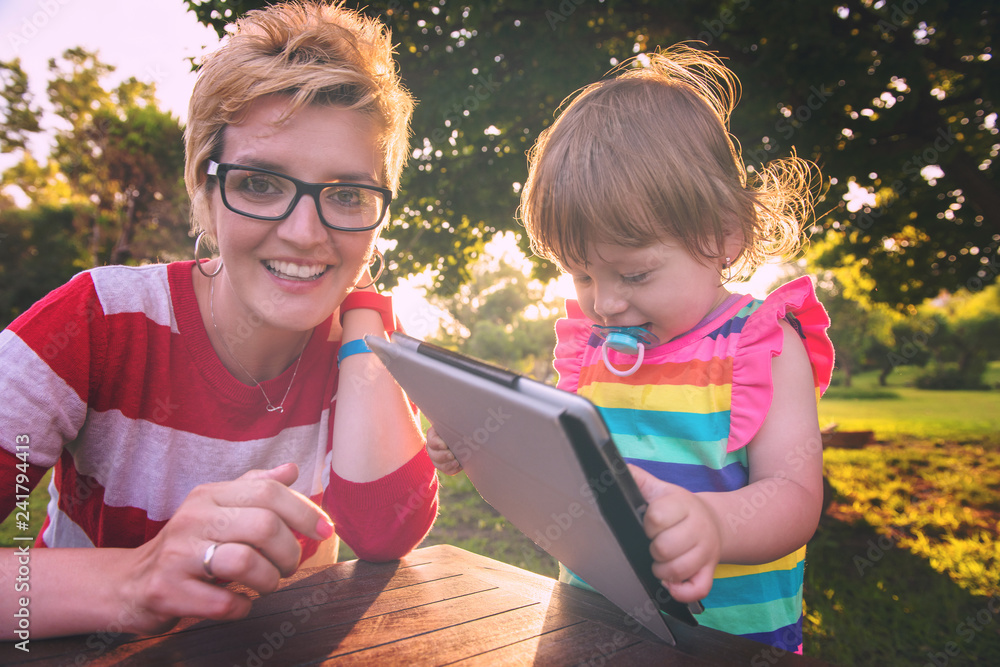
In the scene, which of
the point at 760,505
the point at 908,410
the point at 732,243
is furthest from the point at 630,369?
the point at 908,410

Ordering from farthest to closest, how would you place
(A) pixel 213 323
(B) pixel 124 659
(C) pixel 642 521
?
1. (A) pixel 213 323
2. (B) pixel 124 659
3. (C) pixel 642 521

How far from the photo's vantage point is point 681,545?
32.9 inches

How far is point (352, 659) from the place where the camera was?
92 cm

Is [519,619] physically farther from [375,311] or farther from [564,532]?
[375,311]

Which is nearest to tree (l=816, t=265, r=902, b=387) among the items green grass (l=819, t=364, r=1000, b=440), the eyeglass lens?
green grass (l=819, t=364, r=1000, b=440)

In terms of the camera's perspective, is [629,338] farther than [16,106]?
No

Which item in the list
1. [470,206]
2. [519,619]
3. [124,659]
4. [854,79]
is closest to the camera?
[124,659]

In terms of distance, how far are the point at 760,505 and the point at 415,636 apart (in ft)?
2.31

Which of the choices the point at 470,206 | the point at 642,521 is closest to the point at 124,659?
the point at 642,521

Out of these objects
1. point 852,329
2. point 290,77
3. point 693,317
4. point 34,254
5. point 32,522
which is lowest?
point 852,329

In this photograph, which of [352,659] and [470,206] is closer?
[352,659]

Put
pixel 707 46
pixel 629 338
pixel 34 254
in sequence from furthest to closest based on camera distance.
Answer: pixel 34 254, pixel 707 46, pixel 629 338

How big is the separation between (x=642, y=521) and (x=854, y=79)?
4.14 meters

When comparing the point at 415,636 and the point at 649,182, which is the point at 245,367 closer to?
the point at 415,636
